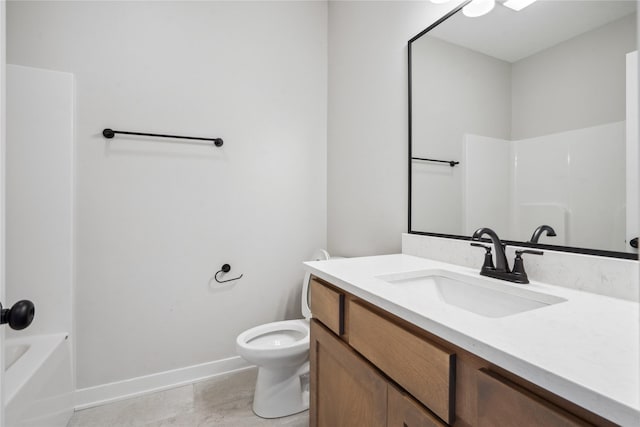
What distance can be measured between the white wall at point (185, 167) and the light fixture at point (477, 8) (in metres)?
1.17

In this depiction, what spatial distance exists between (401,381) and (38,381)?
1409 millimetres

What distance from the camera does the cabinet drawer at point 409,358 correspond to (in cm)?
60

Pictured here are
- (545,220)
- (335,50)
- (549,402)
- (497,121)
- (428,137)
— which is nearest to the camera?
(549,402)

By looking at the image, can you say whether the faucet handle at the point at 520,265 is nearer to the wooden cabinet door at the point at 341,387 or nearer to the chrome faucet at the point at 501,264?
the chrome faucet at the point at 501,264

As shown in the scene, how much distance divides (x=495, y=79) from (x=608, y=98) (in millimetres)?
370

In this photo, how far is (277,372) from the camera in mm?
1535

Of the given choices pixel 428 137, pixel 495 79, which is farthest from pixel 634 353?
pixel 428 137

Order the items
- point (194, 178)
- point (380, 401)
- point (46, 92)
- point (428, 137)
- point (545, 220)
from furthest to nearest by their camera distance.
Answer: point (194, 178) < point (46, 92) < point (428, 137) < point (545, 220) < point (380, 401)

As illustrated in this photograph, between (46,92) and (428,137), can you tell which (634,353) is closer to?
(428,137)

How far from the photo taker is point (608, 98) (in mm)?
828

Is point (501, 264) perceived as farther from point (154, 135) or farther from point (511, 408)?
point (154, 135)

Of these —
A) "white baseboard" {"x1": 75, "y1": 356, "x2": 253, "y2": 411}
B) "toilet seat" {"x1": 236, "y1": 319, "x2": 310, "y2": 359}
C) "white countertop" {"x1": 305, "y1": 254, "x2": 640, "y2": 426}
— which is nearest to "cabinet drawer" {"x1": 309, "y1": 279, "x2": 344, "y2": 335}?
"white countertop" {"x1": 305, "y1": 254, "x2": 640, "y2": 426}

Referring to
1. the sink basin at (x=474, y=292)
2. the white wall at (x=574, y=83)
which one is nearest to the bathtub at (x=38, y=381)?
the sink basin at (x=474, y=292)

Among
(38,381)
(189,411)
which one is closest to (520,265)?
(189,411)
